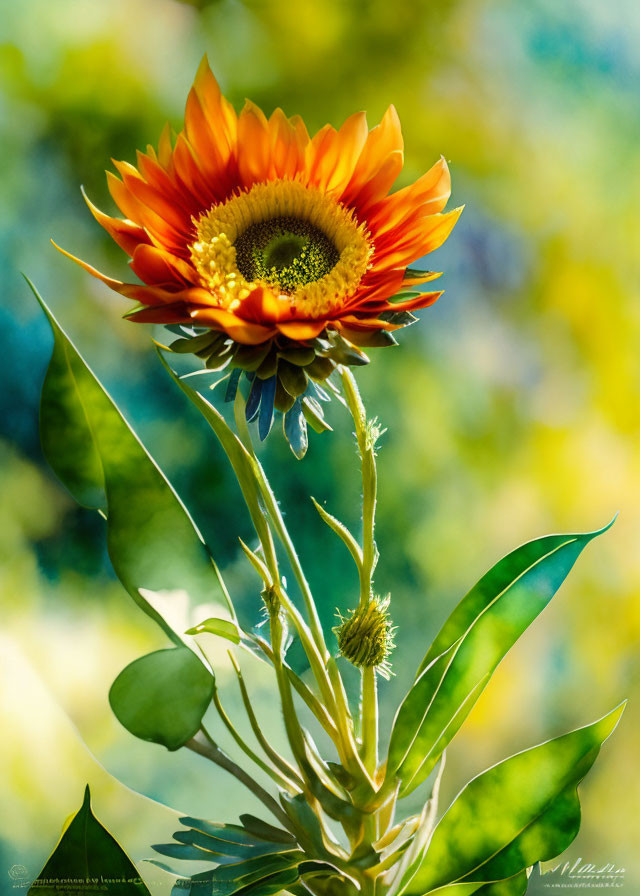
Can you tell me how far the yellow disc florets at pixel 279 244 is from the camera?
15.4 inches

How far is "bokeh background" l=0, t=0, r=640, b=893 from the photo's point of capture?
1.50 ft

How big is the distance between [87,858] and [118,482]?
18 centimetres

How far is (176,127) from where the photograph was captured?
0.49m

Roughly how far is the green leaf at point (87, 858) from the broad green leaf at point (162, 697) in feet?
0.14

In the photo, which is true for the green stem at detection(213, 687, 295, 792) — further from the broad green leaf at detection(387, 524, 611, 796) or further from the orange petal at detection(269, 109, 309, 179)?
the orange petal at detection(269, 109, 309, 179)

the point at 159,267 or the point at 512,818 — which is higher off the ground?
the point at 159,267

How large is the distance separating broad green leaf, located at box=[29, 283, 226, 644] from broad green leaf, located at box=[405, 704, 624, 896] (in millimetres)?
168

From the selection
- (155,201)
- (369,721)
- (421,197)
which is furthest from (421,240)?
(369,721)

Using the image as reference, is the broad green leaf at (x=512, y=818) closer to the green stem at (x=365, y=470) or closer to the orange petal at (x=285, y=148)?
the green stem at (x=365, y=470)

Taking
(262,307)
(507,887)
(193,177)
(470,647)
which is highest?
(193,177)

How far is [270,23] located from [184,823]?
0.45 meters

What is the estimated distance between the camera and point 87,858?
0.40 metres

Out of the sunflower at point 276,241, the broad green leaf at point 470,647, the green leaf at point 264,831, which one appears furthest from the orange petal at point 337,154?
the green leaf at point 264,831

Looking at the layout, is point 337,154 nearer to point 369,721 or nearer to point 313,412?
point 313,412
